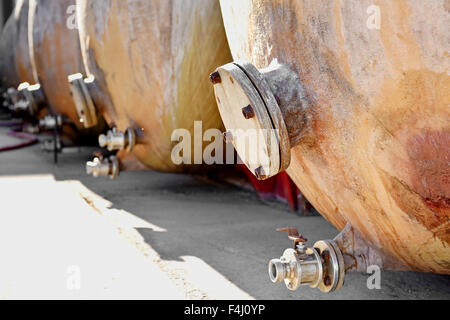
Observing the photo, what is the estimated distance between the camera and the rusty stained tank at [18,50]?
5.90 m

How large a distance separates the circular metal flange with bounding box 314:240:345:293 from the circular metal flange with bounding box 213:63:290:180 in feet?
0.78

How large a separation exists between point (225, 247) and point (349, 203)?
1021 millimetres

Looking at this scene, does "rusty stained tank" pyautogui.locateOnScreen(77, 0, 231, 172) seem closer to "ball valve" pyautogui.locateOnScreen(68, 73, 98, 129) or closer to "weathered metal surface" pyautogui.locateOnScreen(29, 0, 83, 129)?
"ball valve" pyautogui.locateOnScreen(68, 73, 98, 129)

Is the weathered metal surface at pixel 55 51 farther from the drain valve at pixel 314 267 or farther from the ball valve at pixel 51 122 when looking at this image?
the drain valve at pixel 314 267

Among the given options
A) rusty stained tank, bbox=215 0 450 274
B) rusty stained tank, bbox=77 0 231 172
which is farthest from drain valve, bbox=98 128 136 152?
rusty stained tank, bbox=215 0 450 274

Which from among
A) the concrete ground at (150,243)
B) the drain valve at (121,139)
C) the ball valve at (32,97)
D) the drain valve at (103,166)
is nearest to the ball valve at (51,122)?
the ball valve at (32,97)

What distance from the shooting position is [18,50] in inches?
242

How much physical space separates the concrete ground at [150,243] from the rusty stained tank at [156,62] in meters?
0.39

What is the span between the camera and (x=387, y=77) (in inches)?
45.5

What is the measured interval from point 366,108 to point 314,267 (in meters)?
0.41


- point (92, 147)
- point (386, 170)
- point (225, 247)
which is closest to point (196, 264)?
point (225, 247)

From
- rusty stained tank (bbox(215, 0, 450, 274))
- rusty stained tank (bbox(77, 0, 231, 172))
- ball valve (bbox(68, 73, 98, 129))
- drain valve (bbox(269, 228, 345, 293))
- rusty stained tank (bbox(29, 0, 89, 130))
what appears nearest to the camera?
rusty stained tank (bbox(215, 0, 450, 274))

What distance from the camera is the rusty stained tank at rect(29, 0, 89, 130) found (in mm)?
4129

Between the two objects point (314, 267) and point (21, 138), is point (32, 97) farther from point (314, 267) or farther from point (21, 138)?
point (314, 267)
